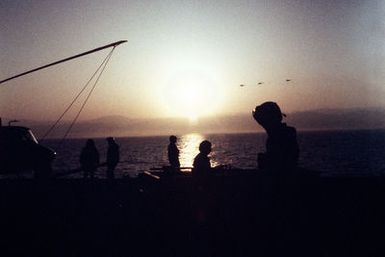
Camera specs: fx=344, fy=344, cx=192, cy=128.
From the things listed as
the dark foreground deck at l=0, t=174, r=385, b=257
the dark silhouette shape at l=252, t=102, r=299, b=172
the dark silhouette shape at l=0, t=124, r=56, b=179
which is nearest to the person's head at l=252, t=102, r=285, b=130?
the dark silhouette shape at l=252, t=102, r=299, b=172

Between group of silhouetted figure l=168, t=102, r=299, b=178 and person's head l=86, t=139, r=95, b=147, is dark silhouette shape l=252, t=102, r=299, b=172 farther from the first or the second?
person's head l=86, t=139, r=95, b=147

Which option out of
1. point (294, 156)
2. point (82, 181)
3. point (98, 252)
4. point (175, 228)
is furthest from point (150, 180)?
point (82, 181)

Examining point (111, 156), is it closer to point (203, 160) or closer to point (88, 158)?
point (88, 158)

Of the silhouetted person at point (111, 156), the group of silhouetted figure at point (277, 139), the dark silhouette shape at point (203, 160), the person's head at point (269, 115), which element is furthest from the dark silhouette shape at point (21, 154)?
the person's head at point (269, 115)

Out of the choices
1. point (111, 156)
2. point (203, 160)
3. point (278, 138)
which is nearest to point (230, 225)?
point (203, 160)

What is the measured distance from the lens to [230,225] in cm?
771

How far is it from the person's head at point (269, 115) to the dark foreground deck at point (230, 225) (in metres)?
1.19

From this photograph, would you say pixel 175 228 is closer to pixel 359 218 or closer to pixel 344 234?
pixel 344 234

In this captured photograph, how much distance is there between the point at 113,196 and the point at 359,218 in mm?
7723

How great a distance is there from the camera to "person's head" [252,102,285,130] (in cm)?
746

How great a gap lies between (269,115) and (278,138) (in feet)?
1.75

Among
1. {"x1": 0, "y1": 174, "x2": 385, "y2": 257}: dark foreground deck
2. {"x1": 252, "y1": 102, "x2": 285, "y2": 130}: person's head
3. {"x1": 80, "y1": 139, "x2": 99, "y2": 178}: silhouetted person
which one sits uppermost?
{"x1": 252, "y1": 102, "x2": 285, "y2": 130}: person's head

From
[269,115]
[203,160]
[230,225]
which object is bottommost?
[230,225]

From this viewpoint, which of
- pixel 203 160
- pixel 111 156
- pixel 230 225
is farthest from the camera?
pixel 111 156
